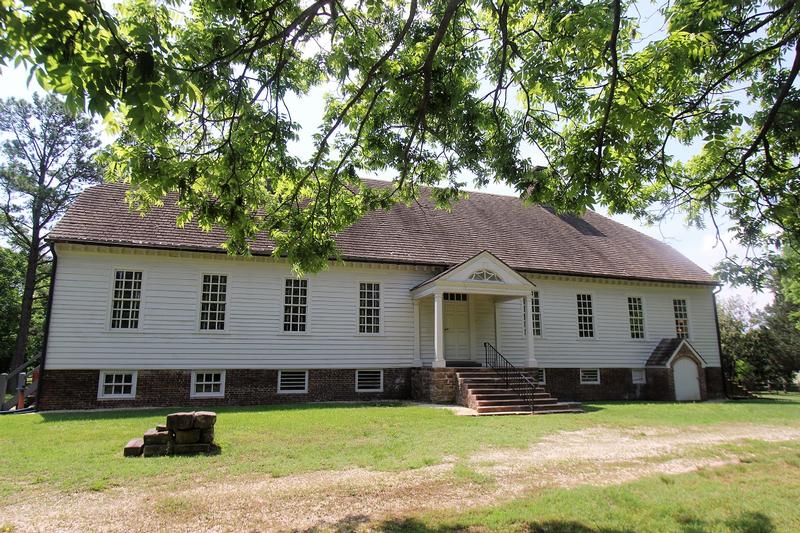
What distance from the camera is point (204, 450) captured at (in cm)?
831

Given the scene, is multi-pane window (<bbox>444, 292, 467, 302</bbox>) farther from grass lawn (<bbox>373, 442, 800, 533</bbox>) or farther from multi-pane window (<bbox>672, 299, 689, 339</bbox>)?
grass lawn (<bbox>373, 442, 800, 533</bbox>)

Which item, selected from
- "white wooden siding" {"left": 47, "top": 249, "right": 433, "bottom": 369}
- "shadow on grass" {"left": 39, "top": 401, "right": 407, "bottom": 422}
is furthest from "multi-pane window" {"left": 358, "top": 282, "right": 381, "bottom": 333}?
"shadow on grass" {"left": 39, "top": 401, "right": 407, "bottom": 422}

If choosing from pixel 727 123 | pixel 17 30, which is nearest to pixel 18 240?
pixel 17 30

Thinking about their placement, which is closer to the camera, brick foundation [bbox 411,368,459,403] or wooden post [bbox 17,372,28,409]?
wooden post [bbox 17,372,28,409]

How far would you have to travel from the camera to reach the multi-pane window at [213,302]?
55.1 feet

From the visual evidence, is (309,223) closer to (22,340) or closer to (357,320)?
(357,320)

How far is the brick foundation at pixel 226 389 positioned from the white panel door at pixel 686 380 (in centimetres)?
1128

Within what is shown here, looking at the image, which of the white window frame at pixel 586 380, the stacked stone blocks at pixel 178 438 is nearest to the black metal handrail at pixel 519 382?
the white window frame at pixel 586 380

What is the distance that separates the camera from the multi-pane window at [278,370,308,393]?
17.2 m

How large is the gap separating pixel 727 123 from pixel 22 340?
32930 millimetres

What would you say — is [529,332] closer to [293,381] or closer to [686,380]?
[686,380]

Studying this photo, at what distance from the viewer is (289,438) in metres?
9.78

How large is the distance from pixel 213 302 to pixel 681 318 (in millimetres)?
19936

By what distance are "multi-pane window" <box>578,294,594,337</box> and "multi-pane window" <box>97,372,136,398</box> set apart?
54.7 ft
